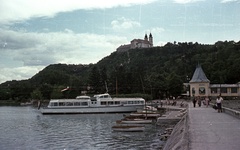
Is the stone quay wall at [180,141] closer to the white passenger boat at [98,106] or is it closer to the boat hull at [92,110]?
the boat hull at [92,110]

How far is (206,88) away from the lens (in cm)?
9375

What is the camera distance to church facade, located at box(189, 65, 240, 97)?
9381 centimetres

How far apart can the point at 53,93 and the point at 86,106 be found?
191ft

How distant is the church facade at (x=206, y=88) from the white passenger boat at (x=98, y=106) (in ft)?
69.8

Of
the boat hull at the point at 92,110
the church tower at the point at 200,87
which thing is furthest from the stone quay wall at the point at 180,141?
the church tower at the point at 200,87

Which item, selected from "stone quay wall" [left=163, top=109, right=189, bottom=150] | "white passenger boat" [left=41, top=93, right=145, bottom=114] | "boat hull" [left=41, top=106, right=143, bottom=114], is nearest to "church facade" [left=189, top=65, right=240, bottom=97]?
"white passenger boat" [left=41, top=93, right=145, bottom=114]

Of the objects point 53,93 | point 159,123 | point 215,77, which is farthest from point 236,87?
point 53,93

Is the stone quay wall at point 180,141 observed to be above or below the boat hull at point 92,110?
above

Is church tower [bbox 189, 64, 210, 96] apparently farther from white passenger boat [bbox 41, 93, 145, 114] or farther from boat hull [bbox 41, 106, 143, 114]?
boat hull [bbox 41, 106, 143, 114]

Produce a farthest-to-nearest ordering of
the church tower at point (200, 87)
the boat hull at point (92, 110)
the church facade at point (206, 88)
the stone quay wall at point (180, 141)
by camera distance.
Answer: the church facade at point (206, 88)
the church tower at point (200, 87)
the boat hull at point (92, 110)
the stone quay wall at point (180, 141)

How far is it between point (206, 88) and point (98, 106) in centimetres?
3279

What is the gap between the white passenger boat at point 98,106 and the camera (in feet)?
258

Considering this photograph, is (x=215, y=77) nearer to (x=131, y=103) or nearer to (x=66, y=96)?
(x=131, y=103)

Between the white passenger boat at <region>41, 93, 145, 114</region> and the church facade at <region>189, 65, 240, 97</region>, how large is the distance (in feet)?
69.8
